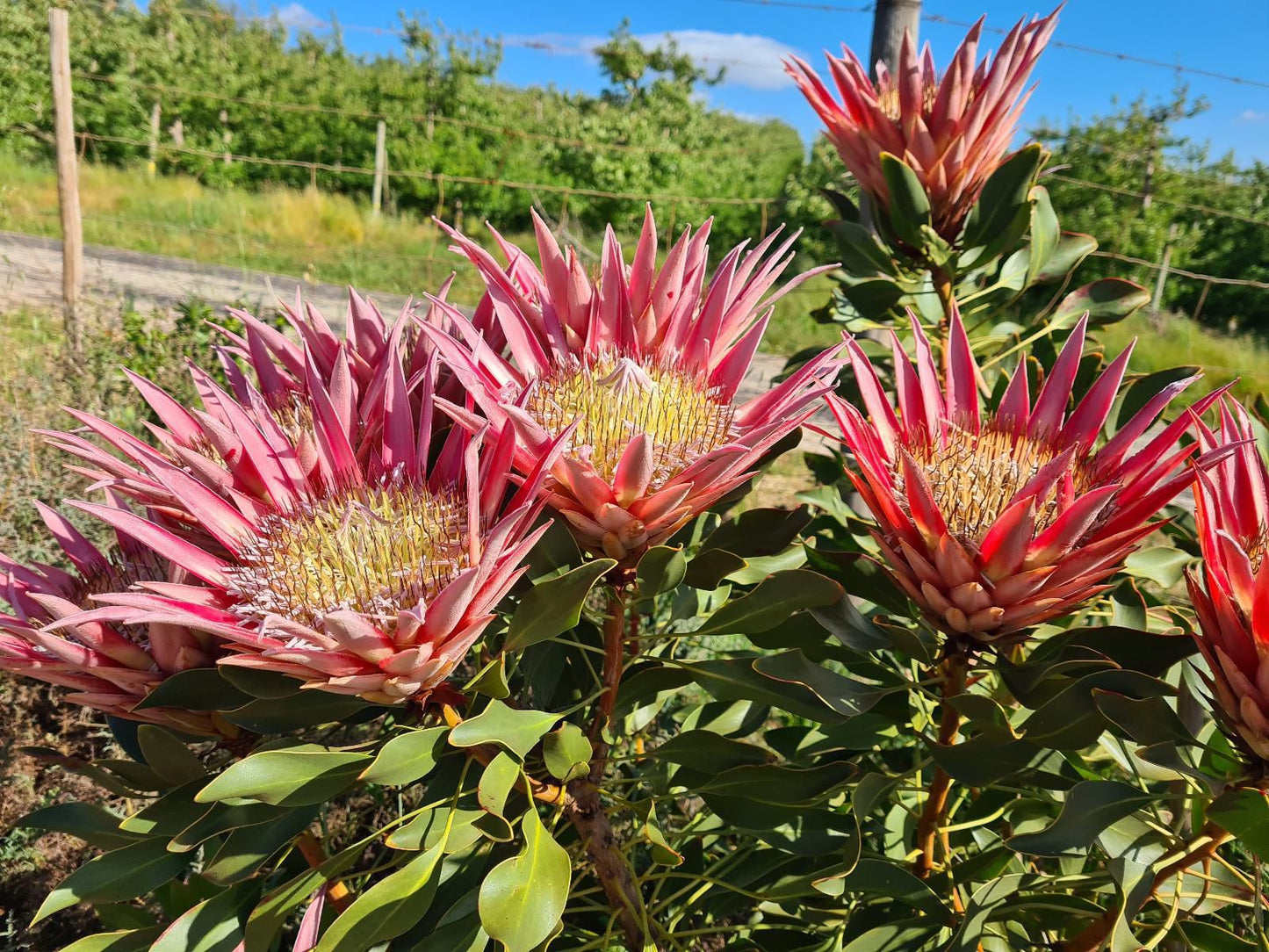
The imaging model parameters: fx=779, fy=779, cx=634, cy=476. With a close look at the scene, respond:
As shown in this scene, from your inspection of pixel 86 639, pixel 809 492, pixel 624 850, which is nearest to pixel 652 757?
pixel 624 850

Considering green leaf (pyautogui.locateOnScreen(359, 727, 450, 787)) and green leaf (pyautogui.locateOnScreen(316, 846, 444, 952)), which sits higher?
green leaf (pyautogui.locateOnScreen(359, 727, 450, 787))

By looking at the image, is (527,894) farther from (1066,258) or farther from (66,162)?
(66,162)

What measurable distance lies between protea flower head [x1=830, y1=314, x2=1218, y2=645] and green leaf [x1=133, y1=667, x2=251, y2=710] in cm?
57

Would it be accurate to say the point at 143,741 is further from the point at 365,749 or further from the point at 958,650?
the point at 958,650

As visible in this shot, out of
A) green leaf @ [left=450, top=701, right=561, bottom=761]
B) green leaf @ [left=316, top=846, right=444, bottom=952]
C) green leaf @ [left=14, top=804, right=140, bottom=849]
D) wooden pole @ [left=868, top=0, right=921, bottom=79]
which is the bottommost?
green leaf @ [left=14, top=804, right=140, bottom=849]

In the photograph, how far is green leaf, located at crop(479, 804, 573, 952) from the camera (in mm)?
576

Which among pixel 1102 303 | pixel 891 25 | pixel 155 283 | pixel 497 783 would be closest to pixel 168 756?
pixel 497 783

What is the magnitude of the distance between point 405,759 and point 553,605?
0.51 ft

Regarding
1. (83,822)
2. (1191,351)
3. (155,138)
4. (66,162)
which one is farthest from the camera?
(155,138)

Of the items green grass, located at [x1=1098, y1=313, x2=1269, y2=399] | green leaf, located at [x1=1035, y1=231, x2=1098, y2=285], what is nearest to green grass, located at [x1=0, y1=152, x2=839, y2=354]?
green grass, located at [x1=1098, y1=313, x2=1269, y2=399]

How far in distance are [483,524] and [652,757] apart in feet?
1.17

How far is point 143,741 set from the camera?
677mm

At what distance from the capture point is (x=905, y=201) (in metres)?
1.10

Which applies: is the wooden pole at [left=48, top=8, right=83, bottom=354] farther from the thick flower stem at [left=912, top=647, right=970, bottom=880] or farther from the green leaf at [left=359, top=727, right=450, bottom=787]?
the thick flower stem at [left=912, top=647, right=970, bottom=880]
